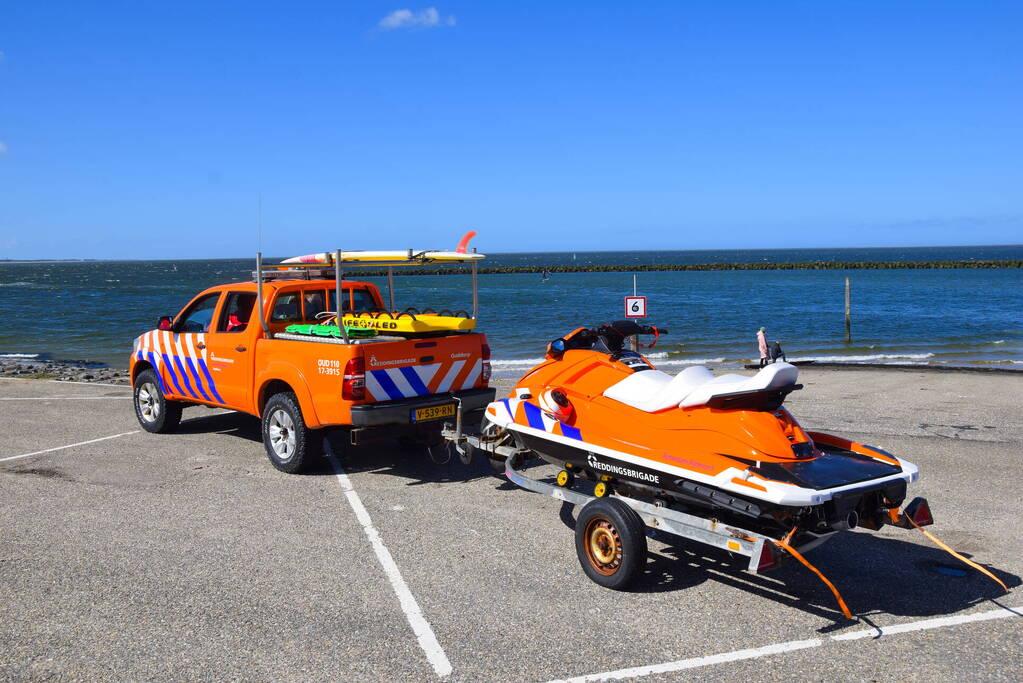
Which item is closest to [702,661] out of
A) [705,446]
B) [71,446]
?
[705,446]

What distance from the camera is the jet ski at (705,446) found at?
4805 millimetres

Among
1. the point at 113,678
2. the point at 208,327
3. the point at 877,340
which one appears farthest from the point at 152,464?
the point at 877,340

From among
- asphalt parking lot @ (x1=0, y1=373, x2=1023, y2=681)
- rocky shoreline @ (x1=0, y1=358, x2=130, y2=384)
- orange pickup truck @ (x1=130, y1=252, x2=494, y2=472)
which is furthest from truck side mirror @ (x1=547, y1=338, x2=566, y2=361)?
rocky shoreline @ (x1=0, y1=358, x2=130, y2=384)

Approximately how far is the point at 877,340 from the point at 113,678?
103 feet

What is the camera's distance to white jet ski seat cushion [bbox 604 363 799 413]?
504 cm

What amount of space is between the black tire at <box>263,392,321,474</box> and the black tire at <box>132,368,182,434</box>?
8.28 feet

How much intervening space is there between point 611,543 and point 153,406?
7.34 metres

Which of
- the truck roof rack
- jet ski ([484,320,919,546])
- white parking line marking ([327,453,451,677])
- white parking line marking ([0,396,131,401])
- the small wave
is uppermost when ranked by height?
the truck roof rack

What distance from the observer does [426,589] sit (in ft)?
17.8

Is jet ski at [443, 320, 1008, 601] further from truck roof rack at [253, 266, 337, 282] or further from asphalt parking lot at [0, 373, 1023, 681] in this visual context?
truck roof rack at [253, 266, 337, 282]

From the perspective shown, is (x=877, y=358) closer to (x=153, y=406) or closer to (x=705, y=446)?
(x=153, y=406)

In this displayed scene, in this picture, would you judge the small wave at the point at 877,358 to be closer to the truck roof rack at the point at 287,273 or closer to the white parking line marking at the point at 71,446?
the truck roof rack at the point at 287,273

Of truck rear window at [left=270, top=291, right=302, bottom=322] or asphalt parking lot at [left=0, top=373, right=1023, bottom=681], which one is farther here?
truck rear window at [left=270, top=291, right=302, bottom=322]

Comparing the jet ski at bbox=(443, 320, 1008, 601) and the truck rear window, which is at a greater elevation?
the truck rear window
